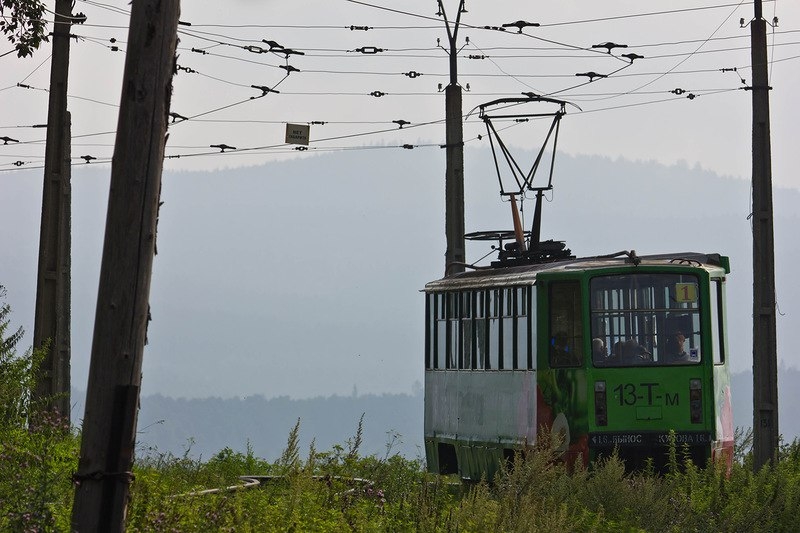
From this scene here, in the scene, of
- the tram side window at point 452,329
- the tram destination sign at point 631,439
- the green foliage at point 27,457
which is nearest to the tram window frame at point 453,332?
the tram side window at point 452,329

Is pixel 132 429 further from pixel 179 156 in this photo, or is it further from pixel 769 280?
pixel 179 156

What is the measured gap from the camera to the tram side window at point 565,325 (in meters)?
18.4

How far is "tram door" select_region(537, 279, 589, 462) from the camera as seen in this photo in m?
18.3

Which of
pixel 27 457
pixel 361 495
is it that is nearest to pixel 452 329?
pixel 361 495

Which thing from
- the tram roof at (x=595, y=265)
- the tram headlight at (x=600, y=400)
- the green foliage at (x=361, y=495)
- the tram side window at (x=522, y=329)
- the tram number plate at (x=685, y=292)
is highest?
the tram roof at (x=595, y=265)

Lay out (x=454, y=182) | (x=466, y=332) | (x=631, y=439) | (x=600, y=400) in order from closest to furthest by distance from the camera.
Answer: (x=631, y=439) < (x=600, y=400) < (x=466, y=332) < (x=454, y=182)

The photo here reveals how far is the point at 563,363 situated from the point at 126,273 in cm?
1161

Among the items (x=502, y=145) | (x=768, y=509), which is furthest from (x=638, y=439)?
(x=502, y=145)

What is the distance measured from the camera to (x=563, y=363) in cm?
1850

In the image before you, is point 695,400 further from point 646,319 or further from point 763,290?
point 763,290

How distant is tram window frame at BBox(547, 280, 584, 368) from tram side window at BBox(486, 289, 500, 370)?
114cm

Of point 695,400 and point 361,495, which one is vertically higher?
point 695,400

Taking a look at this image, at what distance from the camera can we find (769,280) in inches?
786

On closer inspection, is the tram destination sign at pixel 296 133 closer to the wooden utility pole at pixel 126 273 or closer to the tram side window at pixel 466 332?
the tram side window at pixel 466 332
